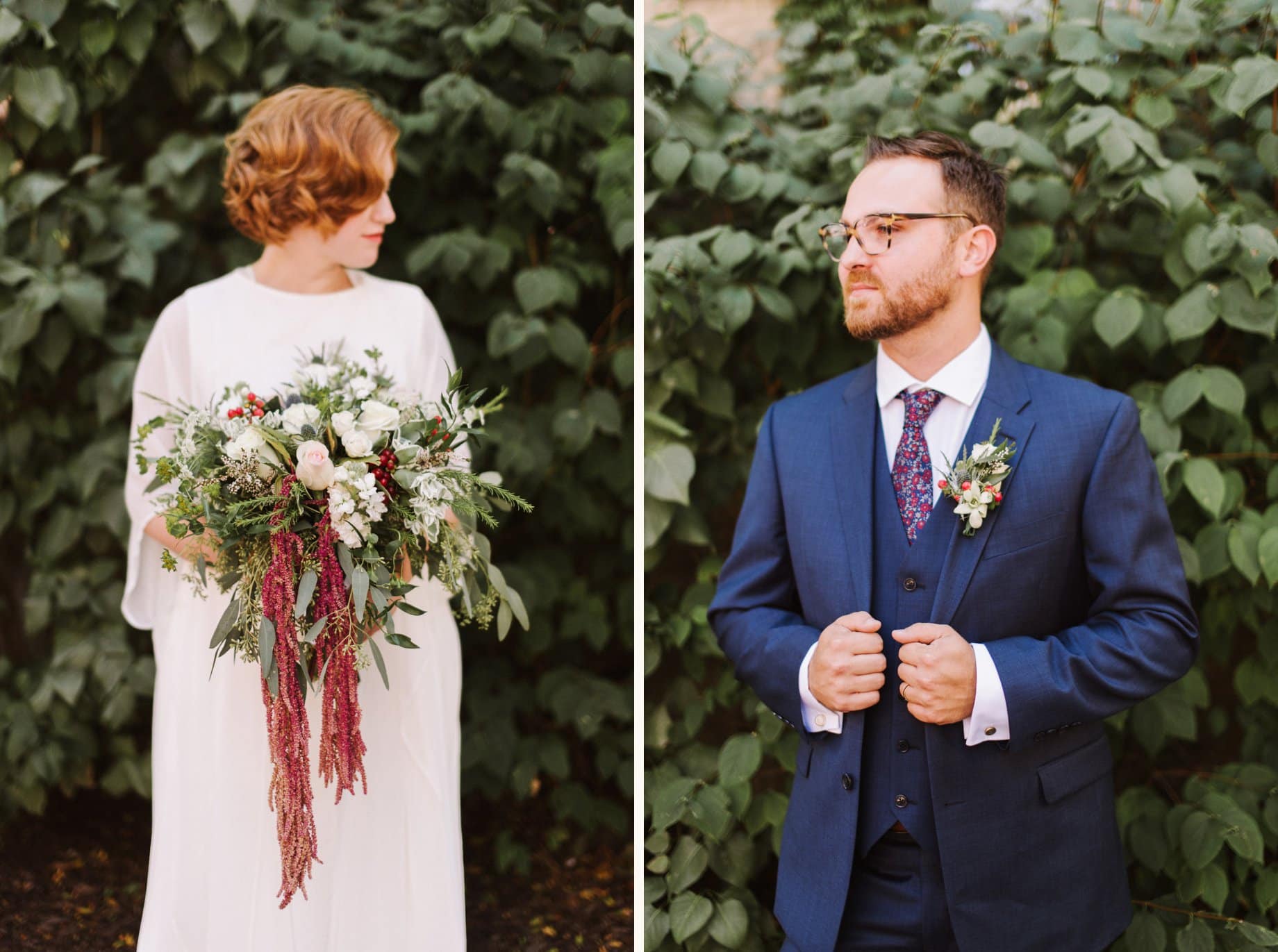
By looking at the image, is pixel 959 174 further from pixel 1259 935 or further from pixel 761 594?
pixel 1259 935

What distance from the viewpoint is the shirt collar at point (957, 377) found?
2.02 meters

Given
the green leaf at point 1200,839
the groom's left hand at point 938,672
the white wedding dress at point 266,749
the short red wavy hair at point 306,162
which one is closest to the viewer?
the groom's left hand at point 938,672

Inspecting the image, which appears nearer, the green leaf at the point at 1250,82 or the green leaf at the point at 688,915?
the green leaf at the point at 1250,82

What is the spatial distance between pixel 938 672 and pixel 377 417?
112 cm

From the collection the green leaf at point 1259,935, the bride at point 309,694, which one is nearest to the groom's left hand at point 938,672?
the bride at point 309,694

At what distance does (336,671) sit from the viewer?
2.00 m

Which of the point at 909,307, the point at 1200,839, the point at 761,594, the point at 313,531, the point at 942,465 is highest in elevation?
the point at 909,307

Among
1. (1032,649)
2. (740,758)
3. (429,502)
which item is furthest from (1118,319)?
(429,502)

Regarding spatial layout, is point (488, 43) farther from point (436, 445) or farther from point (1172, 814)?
point (1172, 814)

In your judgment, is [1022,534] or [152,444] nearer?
[1022,534]

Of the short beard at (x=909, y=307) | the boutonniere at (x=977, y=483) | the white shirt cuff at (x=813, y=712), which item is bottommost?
the white shirt cuff at (x=813, y=712)

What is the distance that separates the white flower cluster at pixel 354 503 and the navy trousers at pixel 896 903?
3.63ft

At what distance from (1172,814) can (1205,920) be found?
25 cm

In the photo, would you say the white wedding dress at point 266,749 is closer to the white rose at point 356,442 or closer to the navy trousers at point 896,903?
the white rose at point 356,442
